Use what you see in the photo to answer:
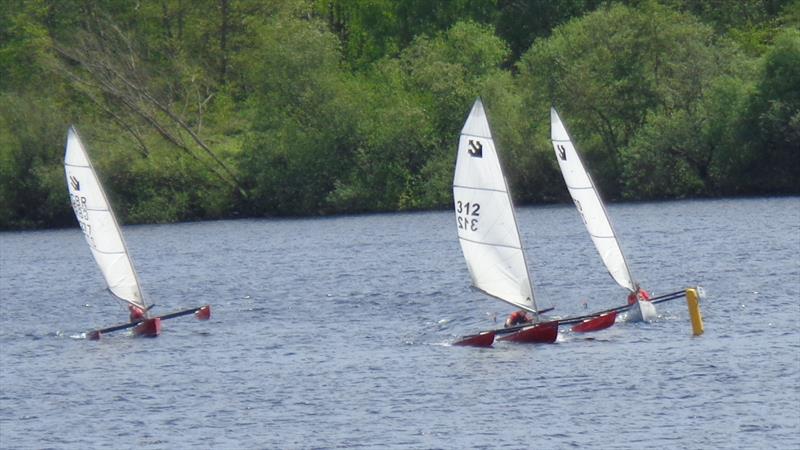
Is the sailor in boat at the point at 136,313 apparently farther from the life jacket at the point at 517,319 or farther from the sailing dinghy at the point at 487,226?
the life jacket at the point at 517,319

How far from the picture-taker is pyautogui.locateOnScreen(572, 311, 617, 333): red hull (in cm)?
3872

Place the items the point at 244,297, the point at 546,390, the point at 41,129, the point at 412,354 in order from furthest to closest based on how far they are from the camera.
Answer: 1. the point at 41,129
2. the point at 244,297
3. the point at 412,354
4. the point at 546,390

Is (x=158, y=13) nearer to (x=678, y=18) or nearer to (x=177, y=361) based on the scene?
(x=678, y=18)

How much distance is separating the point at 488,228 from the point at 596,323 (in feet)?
12.0

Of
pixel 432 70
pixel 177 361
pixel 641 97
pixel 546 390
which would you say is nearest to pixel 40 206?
pixel 432 70

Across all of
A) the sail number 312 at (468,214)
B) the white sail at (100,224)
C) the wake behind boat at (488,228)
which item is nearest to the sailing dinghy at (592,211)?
the wake behind boat at (488,228)

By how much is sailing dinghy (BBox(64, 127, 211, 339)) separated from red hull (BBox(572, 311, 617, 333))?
11.3 meters

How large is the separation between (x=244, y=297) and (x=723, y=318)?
17700 mm

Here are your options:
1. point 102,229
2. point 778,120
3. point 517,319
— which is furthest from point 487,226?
point 778,120

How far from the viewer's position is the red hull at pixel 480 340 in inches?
1481

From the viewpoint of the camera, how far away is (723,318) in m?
39.6

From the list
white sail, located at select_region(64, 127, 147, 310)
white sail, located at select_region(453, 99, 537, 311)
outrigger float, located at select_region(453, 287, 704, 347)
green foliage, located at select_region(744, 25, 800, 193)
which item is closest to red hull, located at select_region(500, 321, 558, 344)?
outrigger float, located at select_region(453, 287, 704, 347)

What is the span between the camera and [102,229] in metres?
44.9

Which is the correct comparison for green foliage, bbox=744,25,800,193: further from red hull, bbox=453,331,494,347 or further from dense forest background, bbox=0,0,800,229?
red hull, bbox=453,331,494,347
